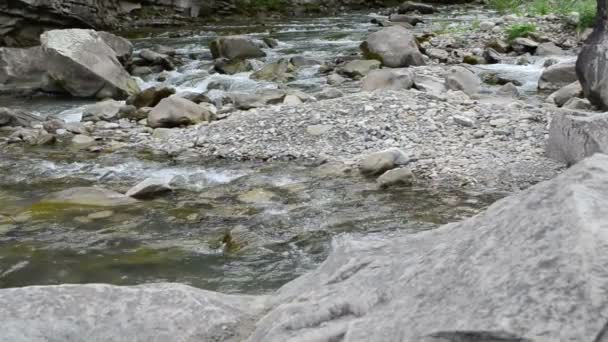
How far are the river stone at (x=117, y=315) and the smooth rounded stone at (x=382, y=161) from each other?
15.6 feet

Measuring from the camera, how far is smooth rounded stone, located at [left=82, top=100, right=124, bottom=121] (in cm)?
1134

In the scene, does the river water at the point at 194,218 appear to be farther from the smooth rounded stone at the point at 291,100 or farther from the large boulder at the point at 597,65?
the large boulder at the point at 597,65

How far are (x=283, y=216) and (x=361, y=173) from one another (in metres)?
1.40

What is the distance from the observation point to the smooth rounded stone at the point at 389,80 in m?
10.8

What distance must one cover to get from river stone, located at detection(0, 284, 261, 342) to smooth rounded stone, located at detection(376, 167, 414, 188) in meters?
4.42

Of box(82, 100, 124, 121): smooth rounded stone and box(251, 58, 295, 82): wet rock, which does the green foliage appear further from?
box(82, 100, 124, 121): smooth rounded stone

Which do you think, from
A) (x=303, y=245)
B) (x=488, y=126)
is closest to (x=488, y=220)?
(x=303, y=245)

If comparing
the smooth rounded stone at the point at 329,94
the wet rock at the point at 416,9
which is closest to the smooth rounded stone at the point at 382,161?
the smooth rounded stone at the point at 329,94

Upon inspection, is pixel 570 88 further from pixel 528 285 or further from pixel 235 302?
pixel 528 285

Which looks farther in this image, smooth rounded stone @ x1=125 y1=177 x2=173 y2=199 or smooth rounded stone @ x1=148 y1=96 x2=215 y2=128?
smooth rounded stone @ x1=148 y1=96 x2=215 y2=128

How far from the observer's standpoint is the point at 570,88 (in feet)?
33.2

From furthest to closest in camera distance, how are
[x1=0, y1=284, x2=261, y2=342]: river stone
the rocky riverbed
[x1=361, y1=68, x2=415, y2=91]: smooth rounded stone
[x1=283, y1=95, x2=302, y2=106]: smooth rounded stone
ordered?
[x1=361, y1=68, x2=415, y2=91]: smooth rounded stone < [x1=283, y1=95, x2=302, y2=106]: smooth rounded stone < [x1=0, y1=284, x2=261, y2=342]: river stone < the rocky riverbed

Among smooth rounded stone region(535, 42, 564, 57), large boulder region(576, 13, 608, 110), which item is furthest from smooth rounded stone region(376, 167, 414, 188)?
smooth rounded stone region(535, 42, 564, 57)

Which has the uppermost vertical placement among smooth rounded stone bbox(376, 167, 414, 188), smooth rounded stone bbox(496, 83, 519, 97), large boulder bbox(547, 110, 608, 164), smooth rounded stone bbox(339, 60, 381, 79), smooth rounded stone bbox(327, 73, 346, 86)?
large boulder bbox(547, 110, 608, 164)
